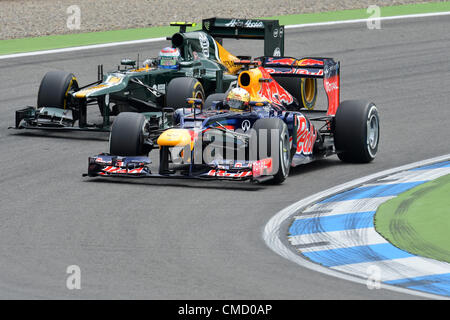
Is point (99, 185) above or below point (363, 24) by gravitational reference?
below

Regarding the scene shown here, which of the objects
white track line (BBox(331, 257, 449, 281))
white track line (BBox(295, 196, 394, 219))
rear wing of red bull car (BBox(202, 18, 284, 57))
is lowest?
white track line (BBox(331, 257, 449, 281))

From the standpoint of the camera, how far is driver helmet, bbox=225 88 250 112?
14.7 metres

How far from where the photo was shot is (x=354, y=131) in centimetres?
1515

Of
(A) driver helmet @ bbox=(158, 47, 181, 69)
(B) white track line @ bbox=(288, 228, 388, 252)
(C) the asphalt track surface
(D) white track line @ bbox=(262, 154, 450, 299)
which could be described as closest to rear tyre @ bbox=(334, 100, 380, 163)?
(C) the asphalt track surface

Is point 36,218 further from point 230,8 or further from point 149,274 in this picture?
point 230,8

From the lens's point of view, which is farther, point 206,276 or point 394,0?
point 394,0

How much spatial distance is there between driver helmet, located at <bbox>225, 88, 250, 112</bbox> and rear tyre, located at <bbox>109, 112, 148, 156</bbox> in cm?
133

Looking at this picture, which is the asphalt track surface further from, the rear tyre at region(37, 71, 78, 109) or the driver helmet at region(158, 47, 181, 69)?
the driver helmet at region(158, 47, 181, 69)

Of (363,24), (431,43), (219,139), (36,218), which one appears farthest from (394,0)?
(36,218)

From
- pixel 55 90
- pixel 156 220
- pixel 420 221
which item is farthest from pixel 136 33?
pixel 420 221

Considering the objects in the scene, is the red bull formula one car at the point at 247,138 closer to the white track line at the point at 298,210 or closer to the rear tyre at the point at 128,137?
the rear tyre at the point at 128,137
